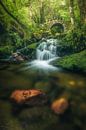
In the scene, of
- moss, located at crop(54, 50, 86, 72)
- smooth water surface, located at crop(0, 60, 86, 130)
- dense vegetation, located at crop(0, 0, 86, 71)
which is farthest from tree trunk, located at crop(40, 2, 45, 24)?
moss, located at crop(54, 50, 86, 72)

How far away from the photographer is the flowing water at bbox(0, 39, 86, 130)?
6324mm

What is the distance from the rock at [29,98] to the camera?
742 centimetres

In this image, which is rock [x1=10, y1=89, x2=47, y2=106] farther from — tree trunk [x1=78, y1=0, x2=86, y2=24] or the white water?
tree trunk [x1=78, y1=0, x2=86, y2=24]

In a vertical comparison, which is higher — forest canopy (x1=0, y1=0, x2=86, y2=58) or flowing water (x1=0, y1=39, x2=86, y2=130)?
forest canopy (x1=0, y1=0, x2=86, y2=58)

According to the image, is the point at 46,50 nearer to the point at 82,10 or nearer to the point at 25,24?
the point at 82,10

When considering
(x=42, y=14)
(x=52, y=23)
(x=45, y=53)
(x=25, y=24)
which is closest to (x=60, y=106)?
(x=45, y=53)

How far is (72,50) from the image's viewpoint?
1530cm

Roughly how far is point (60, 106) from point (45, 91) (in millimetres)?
1679

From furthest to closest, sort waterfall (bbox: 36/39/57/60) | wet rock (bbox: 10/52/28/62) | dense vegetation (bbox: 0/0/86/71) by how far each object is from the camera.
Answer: waterfall (bbox: 36/39/57/60)
dense vegetation (bbox: 0/0/86/71)
wet rock (bbox: 10/52/28/62)

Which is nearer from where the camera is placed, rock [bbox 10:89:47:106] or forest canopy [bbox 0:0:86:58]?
rock [bbox 10:89:47:106]

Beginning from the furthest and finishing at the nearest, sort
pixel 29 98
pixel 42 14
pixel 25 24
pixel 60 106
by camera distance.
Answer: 1. pixel 42 14
2. pixel 25 24
3. pixel 29 98
4. pixel 60 106

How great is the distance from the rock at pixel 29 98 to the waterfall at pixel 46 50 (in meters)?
8.10

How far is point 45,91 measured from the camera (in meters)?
Result: 8.78

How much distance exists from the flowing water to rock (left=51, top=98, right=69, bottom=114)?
5.1 inches
